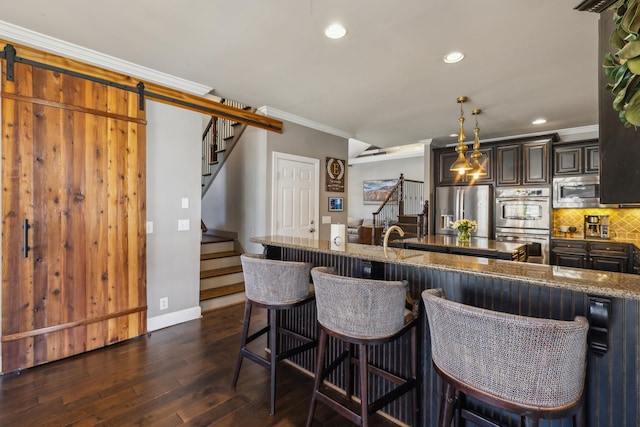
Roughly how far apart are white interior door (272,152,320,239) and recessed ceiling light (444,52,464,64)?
2.50 meters

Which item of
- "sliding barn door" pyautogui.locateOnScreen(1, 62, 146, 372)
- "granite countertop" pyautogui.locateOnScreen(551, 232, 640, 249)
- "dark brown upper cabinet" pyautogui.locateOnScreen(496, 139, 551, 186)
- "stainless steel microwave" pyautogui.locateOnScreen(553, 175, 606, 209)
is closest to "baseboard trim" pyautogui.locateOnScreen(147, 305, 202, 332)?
"sliding barn door" pyautogui.locateOnScreen(1, 62, 146, 372)

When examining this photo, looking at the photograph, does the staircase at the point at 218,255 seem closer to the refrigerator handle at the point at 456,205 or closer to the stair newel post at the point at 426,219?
the stair newel post at the point at 426,219

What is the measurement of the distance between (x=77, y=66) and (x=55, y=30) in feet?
0.98

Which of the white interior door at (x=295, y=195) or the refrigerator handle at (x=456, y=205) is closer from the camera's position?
the white interior door at (x=295, y=195)

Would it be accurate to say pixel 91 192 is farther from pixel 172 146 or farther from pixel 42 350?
pixel 42 350

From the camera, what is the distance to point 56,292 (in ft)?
8.29

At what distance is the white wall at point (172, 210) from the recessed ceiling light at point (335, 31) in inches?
73.3

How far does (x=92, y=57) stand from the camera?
2.72 metres

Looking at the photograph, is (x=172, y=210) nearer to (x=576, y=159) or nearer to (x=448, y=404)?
(x=448, y=404)

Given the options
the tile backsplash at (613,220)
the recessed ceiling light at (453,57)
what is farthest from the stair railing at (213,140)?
the tile backsplash at (613,220)

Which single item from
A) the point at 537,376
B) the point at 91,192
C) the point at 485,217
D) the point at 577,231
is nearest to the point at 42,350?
the point at 91,192

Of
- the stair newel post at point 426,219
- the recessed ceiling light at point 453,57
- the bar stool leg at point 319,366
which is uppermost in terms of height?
the recessed ceiling light at point 453,57

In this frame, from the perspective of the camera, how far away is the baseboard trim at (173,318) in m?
3.14

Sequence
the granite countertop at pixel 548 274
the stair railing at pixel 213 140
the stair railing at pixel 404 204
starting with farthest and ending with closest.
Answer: the stair railing at pixel 404 204 < the stair railing at pixel 213 140 < the granite countertop at pixel 548 274
